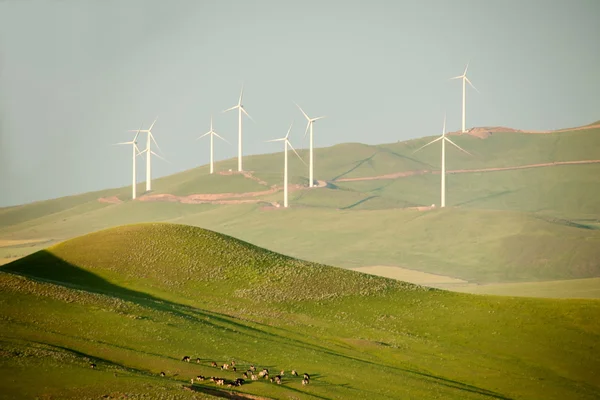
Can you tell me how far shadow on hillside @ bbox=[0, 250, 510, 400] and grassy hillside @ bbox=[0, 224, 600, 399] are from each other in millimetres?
192

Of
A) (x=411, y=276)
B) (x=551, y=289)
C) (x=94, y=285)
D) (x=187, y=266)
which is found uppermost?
(x=187, y=266)

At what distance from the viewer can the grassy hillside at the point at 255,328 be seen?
166 ft

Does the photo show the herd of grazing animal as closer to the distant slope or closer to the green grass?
the distant slope

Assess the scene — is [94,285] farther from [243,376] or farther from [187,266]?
[243,376]

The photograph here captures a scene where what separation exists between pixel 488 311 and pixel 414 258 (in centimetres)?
11670

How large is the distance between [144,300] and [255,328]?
964 centimetres

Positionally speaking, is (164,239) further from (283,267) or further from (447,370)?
(447,370)

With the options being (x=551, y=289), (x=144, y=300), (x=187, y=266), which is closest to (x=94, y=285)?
(x=144, y=300)

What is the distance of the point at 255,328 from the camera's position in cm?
6925

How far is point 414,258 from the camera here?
647 feet

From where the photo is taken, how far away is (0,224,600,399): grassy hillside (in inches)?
1991

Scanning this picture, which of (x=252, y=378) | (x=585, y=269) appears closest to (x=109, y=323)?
(x=252, y=378)

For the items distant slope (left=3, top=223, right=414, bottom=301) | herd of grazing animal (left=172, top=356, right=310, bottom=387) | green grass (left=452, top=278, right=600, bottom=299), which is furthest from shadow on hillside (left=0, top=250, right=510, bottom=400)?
green grass (left=452, top=278, right=600, bottom=299)

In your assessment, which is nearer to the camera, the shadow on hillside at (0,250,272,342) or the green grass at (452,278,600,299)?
the shadow on hillside at (0,250,272,342)
